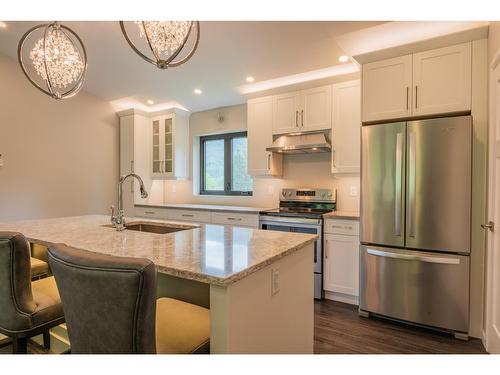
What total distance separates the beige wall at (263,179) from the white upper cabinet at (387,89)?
3.18 feet

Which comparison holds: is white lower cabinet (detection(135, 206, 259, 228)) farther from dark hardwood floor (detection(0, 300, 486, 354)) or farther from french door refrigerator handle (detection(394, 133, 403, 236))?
french door refrigerator handle (detection(394, 133, 403, 236))

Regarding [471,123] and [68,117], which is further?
[68,117]

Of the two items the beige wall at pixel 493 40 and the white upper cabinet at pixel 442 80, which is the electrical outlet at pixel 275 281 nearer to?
the white upper cabinet at pixel 442 80

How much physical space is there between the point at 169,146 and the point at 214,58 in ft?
6.52

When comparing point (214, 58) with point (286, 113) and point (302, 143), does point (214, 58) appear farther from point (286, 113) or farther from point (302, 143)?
point (302, 143)

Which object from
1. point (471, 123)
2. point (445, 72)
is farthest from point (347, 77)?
point (471, 123)

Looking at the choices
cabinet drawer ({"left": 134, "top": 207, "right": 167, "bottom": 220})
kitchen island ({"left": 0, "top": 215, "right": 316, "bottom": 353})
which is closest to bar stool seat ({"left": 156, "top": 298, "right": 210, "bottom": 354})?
kitchen island ({"left": 0, "top": 215, "right": 316, "bottom": 353})

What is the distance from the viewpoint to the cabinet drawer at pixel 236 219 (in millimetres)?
3455

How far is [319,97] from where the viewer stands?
3.37 m

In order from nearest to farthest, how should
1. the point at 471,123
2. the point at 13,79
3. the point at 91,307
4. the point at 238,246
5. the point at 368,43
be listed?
the point at 91,307 → the point at 238,246 → the point at 471,123 → the point at 368,43 → the point at 13,79

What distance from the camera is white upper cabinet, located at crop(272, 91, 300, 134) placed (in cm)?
352
